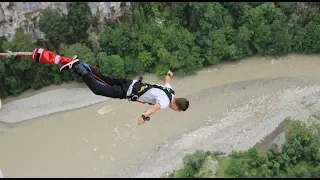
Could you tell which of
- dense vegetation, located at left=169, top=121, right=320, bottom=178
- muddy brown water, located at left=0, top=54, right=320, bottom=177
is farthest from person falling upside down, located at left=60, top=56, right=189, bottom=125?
muddy brown water, located at left=0, top=54, right=320, bottom=177

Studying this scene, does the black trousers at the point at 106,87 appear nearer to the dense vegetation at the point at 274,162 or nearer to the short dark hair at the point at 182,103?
the short dark hair at the point at 182,103

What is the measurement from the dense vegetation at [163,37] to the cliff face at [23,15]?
0.87ft

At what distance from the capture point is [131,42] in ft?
57.7

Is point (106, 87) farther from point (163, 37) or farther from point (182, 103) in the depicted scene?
point (163, 37)

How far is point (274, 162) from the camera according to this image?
13.6 meters

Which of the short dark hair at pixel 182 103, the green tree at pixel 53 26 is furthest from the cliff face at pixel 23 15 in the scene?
the short dark hair at pixel 182 103

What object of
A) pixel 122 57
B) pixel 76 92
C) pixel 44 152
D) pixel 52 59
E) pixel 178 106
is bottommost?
pixel 44 152

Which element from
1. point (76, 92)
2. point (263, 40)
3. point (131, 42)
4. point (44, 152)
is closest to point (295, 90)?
point (263, 40)

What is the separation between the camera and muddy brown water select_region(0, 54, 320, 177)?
14.8m

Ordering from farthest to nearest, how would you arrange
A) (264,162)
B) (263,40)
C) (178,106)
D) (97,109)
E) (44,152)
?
(263,40), (97,109), (44,152), (264,162), (178,106)

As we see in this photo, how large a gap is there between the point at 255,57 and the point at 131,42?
4888 millimetres

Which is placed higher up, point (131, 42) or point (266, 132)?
point (131, 42)

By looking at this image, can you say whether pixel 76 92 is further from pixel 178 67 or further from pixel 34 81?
pixel 178 67

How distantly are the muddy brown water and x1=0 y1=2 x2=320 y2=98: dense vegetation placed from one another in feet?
2.52
